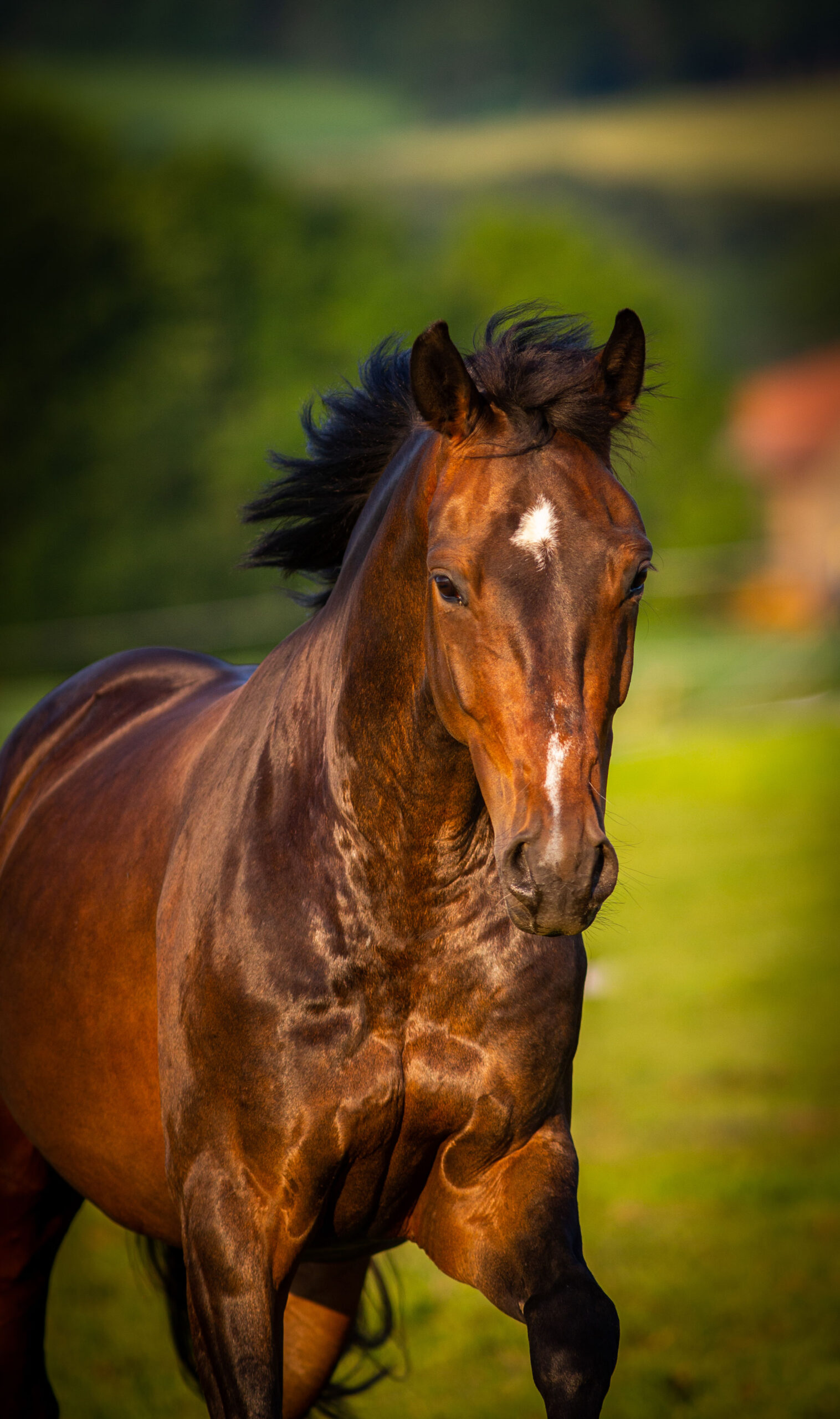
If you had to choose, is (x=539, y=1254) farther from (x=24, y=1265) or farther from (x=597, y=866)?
(x=24, y=1265)

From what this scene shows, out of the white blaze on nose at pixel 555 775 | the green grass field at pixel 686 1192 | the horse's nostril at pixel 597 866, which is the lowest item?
the green grass field at pixel 686 1192

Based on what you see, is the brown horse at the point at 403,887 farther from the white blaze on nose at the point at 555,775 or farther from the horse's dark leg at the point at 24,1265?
the horse's dark leg at the point at 24,1265

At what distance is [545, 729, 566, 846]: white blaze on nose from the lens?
6.34ft

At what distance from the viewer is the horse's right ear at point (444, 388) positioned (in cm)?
215

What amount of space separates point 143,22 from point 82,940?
180 feet

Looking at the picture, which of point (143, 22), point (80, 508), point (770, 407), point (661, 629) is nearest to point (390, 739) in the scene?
point (661, 629)

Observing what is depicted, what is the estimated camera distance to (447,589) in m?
2.13

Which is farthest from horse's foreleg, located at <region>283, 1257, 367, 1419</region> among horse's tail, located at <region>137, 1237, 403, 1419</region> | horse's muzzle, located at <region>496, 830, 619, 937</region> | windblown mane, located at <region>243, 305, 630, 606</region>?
horse's muzzle, located at <region>496, 830, 619, 937</region>

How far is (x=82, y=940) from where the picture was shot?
3068 millimetres

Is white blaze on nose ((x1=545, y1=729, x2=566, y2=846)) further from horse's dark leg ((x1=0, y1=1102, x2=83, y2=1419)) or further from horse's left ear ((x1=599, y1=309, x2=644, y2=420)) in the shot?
horse's dark leg ((x1=0, y1=1102, x2=83, y2=1419))

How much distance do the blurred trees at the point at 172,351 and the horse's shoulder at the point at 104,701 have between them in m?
30.8

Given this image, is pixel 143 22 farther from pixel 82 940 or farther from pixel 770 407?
pixel 82 940

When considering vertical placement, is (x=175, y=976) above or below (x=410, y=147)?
below

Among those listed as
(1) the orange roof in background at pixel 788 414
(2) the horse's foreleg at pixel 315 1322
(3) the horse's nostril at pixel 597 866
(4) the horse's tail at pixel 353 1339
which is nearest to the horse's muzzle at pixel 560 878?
(3) the horse's nostril at pixel 597 866
